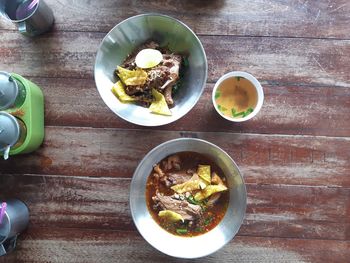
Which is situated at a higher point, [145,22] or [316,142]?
[145,22]

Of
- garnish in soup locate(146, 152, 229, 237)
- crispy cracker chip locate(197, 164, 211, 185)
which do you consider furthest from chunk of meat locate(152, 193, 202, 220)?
crispy cracker chip locate(197, 164, 211, 185)

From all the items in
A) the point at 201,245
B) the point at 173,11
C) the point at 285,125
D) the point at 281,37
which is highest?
the point at 173,11

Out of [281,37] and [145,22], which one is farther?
[281,37]

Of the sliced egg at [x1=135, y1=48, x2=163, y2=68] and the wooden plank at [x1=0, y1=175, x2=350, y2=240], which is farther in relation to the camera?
the wooden plank at [x1=0, y1=175, x2=350, y2=240]

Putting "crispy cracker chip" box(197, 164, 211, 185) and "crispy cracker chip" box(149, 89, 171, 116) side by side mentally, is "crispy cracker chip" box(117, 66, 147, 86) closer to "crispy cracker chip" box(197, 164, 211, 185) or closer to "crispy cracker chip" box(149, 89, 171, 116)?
"crispy cracker chip" box(149, 89, 171, 116)

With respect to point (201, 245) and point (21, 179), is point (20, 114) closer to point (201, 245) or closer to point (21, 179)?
point (21, 179)

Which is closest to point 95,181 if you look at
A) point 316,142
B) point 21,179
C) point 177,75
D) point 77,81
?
point 21,179
